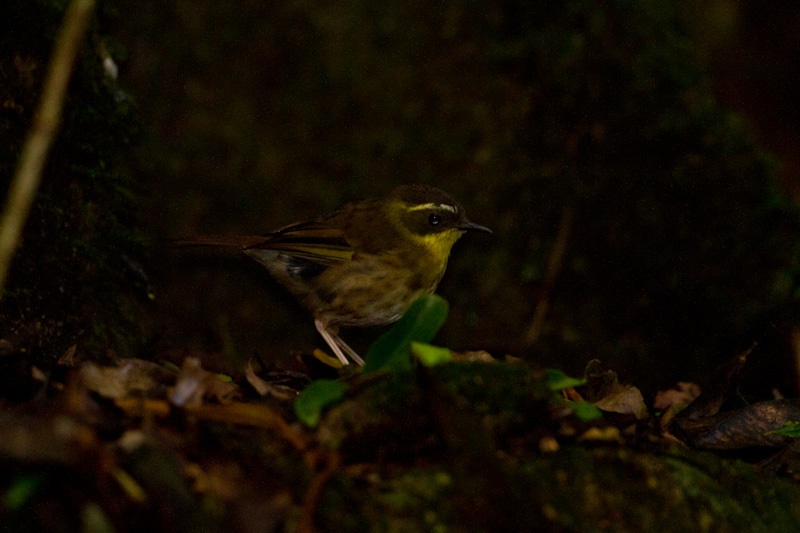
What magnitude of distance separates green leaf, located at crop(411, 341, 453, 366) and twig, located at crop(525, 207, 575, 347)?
346cm

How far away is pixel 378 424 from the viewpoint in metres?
2.22

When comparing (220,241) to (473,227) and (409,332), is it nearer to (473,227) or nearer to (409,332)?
(473,227)

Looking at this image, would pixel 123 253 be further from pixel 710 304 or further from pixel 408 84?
pixel 710 304

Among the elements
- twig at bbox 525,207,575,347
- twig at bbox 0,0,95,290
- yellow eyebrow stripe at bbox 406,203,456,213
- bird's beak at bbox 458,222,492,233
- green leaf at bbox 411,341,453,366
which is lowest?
twig at bbox 525,207,575,347

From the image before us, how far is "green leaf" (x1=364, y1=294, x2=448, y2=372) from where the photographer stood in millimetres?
2544

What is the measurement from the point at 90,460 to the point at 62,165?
8.54 feet

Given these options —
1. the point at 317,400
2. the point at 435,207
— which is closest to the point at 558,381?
the point at 317,400

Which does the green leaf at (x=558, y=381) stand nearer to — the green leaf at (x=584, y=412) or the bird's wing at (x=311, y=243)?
the green leaf at (x=584, y=412)

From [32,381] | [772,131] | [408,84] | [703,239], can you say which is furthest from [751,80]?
[32,381]

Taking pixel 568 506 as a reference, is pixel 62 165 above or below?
above

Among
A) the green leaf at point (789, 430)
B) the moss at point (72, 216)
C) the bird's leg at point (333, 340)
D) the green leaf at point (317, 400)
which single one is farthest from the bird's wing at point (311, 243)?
the green leaf at point (789, 430)

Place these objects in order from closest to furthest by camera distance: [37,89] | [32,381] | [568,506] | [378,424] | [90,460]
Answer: [90,460] < [568,506] < [378,424] < [32,381] < [37,89]

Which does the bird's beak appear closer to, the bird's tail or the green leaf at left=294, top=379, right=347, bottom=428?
the bird's tail

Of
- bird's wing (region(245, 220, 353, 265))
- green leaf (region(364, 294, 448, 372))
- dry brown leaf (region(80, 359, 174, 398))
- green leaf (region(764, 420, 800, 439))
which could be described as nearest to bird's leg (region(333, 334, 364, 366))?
bird's wing (region(245, 220, 353, 265))
